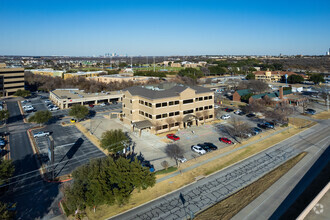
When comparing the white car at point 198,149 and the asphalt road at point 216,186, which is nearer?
the asphalt road at point 216,186

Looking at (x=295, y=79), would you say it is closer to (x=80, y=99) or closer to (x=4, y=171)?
(x=80, y=99)

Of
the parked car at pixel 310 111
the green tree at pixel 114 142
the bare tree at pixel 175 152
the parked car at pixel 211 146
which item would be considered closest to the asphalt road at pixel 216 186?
the parked car at pixel 211 146

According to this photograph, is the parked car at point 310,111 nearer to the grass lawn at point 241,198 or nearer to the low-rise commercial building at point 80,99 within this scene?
the grass lawn at point 241,198

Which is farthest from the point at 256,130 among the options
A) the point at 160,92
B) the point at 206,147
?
the point at 160,92

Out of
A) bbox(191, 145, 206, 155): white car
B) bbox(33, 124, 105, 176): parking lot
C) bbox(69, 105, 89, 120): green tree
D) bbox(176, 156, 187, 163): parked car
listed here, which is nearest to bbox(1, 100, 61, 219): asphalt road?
bbox(33, 124, 105, 176): parking lot

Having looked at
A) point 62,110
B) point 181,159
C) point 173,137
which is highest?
point 62,110

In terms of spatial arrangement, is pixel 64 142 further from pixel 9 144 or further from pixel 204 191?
pixel 204 191

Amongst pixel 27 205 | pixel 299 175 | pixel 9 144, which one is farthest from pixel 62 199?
pixel 299 175

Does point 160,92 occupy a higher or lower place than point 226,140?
higher
